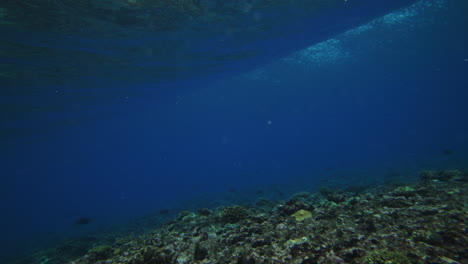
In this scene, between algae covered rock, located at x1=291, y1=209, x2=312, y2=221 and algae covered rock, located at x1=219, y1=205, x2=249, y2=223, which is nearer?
algae covered rock, located at x1=291, y1=209, x2=312, y2=221

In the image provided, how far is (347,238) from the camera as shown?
14.3 ft

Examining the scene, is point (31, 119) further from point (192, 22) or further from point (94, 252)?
point (94, 252)

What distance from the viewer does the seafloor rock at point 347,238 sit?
12.3 feet

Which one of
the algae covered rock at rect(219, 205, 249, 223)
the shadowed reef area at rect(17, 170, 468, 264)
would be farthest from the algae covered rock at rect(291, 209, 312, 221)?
the algae covered rock at rect(219, 205, 249, 223)

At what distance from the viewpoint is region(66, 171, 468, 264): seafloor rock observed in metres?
3.75

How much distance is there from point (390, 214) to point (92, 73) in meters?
22.9

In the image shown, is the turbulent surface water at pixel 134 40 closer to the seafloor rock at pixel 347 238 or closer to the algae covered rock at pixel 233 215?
the algae covered rock at pixel 233 215

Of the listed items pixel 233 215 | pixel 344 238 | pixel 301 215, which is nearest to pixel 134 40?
pixel 233 215

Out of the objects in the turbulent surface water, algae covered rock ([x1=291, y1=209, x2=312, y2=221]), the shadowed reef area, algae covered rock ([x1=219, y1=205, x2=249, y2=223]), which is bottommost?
algae covered rock ([x1=219, y1=205, x2=249, y2=223])

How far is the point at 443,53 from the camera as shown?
52562 millimetres

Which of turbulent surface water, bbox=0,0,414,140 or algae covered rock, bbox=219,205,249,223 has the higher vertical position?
turbulent surface water, bbox=0,0,414,140

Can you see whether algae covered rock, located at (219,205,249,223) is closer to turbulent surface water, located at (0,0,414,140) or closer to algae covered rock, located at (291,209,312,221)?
algae covered rock, located at (291,209,312,221)

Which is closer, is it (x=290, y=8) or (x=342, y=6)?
(x=290, y=8)

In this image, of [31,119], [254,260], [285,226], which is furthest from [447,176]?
[31,119]
